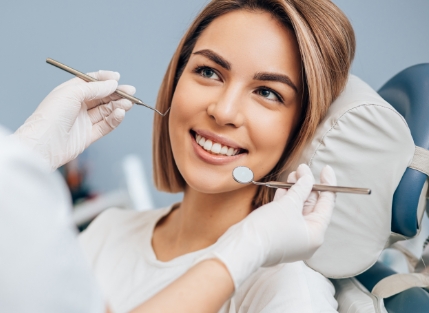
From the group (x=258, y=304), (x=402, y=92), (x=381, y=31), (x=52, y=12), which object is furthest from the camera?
(x=52, y=12)

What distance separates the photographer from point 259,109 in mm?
1189

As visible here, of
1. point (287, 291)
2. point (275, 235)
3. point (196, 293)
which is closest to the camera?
point (196, 293)

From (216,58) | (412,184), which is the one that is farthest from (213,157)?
(412,184)

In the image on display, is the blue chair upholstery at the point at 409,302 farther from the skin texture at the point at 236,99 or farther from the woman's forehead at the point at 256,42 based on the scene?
the woman's forehead at the point at 256,42

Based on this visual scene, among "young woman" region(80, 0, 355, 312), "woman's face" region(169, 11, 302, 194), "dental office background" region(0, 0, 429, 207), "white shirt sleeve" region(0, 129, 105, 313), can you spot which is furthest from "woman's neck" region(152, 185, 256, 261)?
"dental office background" region(0, 0, 429, 207)

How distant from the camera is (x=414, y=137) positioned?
116 centimetres

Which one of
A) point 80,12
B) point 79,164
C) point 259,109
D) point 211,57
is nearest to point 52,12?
point 80,12

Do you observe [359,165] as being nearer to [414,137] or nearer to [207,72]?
[414,137]

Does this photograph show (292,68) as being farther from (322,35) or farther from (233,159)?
(233,159)

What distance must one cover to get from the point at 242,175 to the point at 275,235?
32 centimetres

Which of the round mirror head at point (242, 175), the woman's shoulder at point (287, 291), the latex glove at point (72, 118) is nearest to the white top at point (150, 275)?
the woman's shoulder at point (287, 291)

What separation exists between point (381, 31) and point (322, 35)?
0.89 metres

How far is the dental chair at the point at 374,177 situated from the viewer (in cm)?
Result: 113

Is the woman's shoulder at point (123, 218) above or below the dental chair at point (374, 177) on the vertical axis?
below
